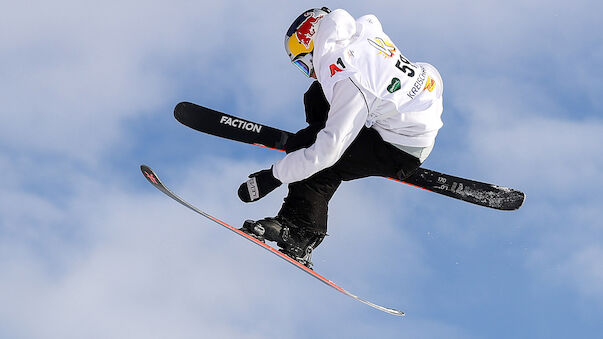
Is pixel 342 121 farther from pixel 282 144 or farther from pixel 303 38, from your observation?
pixel 282 144

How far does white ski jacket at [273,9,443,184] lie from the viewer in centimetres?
678

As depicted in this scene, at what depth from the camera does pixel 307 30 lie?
7.12 metres

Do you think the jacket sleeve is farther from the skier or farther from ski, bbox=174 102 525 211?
ski, bbox=174 102 525 211

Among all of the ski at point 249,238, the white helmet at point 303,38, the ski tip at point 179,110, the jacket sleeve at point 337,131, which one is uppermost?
the white helmet at point 303,38

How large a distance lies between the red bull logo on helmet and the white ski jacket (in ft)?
0.51

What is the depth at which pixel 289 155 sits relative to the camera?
7.00 metres

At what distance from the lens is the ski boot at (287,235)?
24.2 ft

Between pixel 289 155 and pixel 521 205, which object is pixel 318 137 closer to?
pixel 289 155

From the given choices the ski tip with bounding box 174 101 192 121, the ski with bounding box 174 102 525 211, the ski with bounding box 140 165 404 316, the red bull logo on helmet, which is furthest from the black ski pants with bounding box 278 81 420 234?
the ski tip with bounding box 174 101 192 121

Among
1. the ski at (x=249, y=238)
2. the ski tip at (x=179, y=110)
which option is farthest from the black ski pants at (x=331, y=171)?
the ski tip at (x=179, y=110)

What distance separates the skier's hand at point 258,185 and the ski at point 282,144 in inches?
43.2

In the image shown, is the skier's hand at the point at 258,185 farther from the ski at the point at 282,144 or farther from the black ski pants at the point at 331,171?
the ski at the point at 282,144

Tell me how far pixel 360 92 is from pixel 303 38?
2.57ft

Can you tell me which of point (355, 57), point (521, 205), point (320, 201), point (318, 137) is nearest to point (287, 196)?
point (320, 201)
